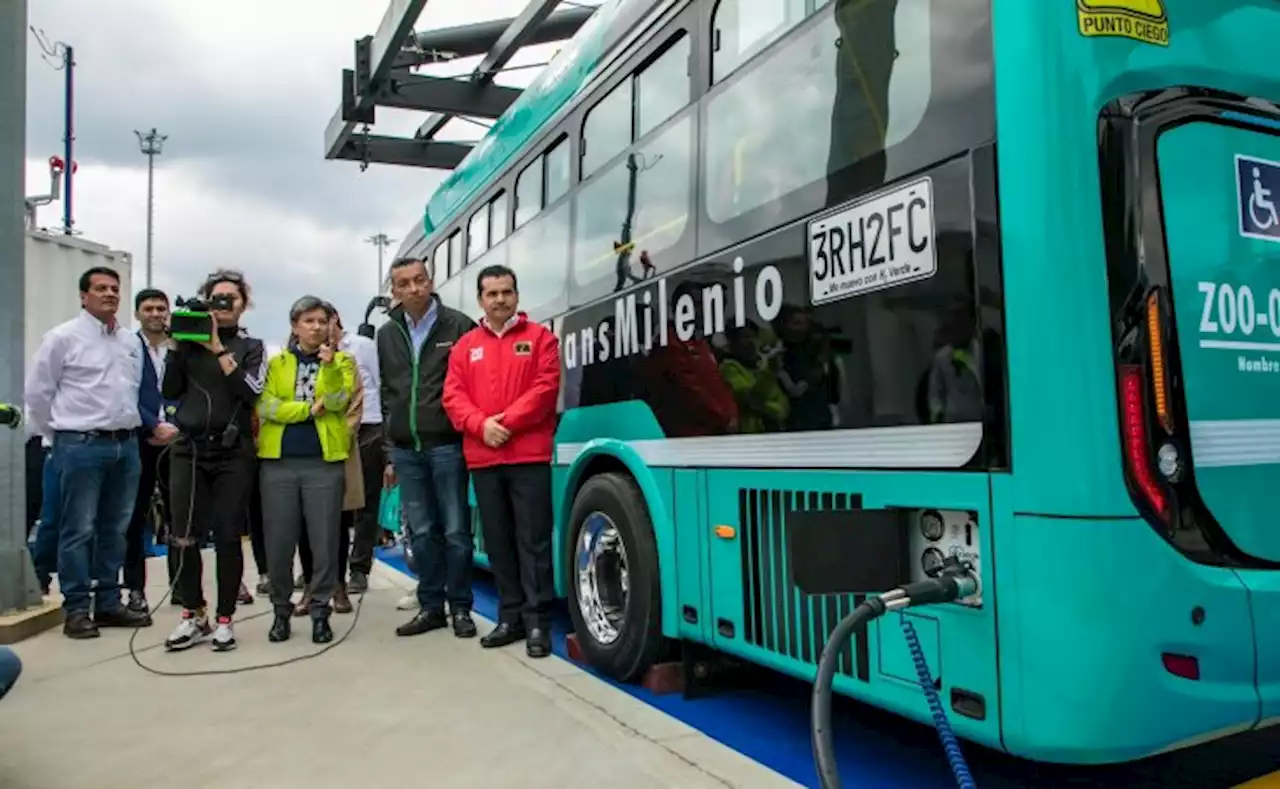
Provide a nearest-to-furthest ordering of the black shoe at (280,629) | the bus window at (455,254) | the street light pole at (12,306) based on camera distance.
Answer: the black shoe at (280,629) → the street light pole at (12,306) → the bus window at (455,254)

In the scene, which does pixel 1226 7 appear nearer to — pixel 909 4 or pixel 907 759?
pixel 909 4

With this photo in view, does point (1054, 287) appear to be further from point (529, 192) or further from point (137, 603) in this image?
point (137, 603)

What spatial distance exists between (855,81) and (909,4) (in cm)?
28

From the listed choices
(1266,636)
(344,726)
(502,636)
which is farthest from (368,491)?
(1266,636)

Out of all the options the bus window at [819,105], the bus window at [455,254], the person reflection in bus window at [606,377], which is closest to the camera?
the bus window at [819,105]

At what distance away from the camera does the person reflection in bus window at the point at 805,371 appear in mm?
3017

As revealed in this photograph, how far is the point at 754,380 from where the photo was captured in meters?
3.39

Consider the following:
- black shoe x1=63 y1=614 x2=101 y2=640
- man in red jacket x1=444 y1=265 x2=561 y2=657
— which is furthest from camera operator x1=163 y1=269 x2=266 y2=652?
man in red jacket x1=444 y1=265 x2=561 y2=657

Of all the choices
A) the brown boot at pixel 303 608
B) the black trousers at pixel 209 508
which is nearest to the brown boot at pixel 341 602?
the brown boot at pixel 303 608

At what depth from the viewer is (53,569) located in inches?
267

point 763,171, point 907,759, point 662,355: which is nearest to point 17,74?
point 662,355

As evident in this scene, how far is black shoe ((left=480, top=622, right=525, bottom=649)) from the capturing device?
198 inches

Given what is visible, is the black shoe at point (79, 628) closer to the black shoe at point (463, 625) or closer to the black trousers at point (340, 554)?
the black trousers at point (340, 554)

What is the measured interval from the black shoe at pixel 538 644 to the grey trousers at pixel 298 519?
126 cm
